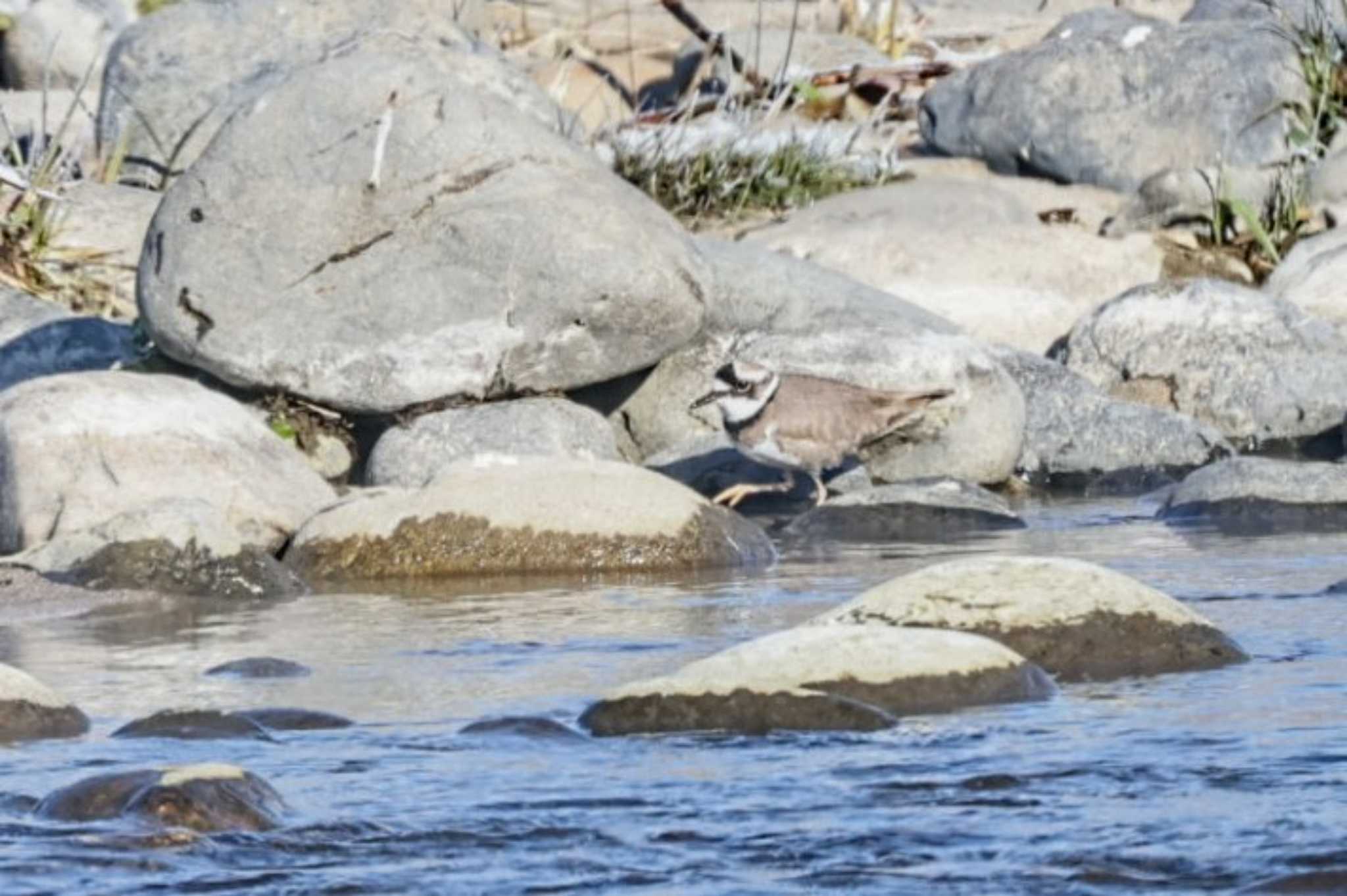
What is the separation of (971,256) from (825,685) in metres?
8.86

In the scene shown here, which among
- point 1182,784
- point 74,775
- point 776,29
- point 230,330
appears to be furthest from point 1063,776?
point 776,29

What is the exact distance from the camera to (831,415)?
1158 cm

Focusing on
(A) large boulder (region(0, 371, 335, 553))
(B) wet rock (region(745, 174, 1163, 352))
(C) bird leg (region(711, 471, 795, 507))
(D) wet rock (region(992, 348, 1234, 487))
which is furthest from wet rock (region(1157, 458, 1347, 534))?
(A) large boulder (region(0, 371, 335, 553))

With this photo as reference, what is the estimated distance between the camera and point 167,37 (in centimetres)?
1611

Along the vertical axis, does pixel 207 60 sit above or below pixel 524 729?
above

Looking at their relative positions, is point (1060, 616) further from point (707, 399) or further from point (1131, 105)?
point (1131, 105)

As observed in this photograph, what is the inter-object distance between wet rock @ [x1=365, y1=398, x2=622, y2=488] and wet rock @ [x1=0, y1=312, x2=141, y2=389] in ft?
5.53

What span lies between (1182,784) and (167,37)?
11569mm

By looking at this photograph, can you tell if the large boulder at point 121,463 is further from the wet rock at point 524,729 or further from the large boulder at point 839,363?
the wet rock at point 524,729

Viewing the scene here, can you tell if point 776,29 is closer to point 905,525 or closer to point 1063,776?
point 905,525

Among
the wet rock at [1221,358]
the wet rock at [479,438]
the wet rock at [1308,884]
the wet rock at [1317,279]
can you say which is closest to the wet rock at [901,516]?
the wet rock at [479,438]

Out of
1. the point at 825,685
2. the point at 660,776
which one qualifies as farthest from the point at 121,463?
the point at 660,776

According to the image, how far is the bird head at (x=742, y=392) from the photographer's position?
1136 cm

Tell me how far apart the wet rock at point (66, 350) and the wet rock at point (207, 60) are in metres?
2.66
